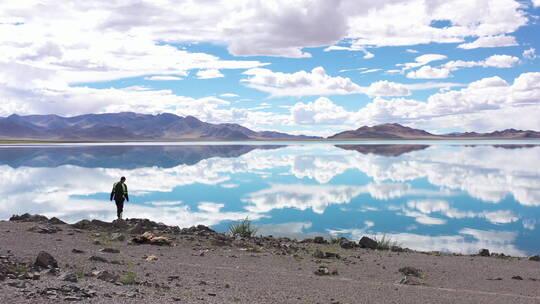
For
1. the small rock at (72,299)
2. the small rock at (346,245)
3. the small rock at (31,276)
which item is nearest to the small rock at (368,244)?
the small rock at (346,245)

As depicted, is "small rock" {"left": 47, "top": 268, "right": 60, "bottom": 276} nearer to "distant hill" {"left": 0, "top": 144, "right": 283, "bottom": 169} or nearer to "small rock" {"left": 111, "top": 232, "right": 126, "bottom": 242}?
"small rock" {"left": 111, "top": 232, "right": 126, "bottom": 242}

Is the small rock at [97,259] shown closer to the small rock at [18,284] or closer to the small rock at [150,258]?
the small rock at [150,258]

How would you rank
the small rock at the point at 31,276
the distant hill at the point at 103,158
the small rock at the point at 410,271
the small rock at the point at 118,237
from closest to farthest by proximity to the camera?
the small rock at the point at 31,276
the small rock at the point at 410,271
the small rock at the point at 118,237
the distant hill at the point at 103,158

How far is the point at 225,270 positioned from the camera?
12.9 meters

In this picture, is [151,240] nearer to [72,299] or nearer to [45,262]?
[45,262]

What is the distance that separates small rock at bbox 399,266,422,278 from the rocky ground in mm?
51

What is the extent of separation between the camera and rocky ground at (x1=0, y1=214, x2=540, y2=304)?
31.8 ft

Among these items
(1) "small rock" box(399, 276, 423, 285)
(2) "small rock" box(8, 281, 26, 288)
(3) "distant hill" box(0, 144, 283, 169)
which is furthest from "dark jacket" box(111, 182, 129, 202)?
(3) "distant hill" box(0, 144, 283, 169)

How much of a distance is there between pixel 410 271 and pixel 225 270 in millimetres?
5071

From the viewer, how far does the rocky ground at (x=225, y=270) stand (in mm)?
9703

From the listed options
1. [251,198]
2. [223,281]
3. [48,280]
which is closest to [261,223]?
[251,198]

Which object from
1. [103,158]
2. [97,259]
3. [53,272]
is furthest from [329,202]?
[103,158]

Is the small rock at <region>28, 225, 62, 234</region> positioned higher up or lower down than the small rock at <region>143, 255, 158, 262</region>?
higher up

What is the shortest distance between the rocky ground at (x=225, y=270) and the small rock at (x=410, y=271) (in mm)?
51
